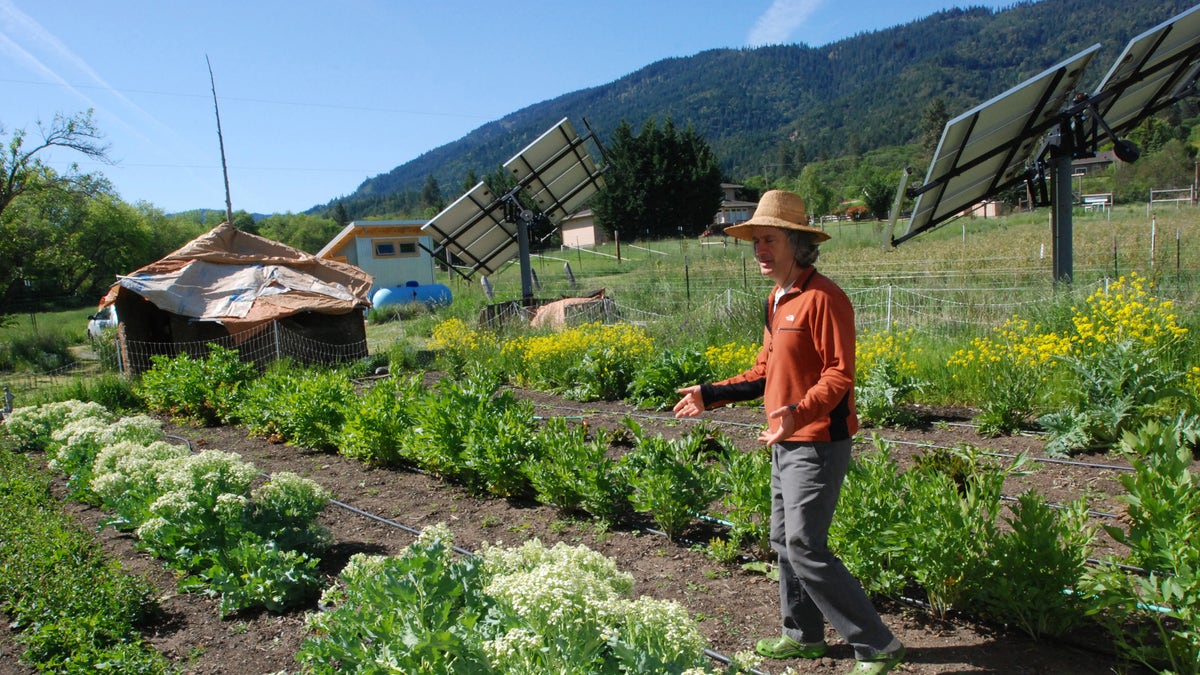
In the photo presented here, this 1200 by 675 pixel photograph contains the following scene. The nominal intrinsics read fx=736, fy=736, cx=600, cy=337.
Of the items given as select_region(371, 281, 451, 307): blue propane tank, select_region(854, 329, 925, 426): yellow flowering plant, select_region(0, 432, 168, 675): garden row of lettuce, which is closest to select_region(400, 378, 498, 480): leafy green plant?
select_region(0, 432, 168, 675): garden row of lettuce

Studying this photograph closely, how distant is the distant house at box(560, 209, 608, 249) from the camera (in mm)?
59031

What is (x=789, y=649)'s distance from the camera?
312cm

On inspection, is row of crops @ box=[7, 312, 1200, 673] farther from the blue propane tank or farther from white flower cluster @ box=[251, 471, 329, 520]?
the blue propane tank

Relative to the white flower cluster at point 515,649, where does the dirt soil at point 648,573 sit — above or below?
below

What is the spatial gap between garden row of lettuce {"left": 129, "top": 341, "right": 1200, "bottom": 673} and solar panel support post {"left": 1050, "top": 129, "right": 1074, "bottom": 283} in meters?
4.39

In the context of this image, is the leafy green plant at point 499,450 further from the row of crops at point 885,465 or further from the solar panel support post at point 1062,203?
the solar panel support post at point 1062,203

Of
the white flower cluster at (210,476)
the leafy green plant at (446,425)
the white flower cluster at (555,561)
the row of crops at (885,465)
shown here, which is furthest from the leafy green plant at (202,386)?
the white flower cluster at (555,561)

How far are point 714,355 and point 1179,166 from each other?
56.2 m

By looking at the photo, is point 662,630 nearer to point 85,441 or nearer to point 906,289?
point 85,441

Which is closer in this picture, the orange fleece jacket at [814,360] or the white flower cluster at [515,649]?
the white flower cluster at [515,649]

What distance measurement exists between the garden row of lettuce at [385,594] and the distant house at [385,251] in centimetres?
3027

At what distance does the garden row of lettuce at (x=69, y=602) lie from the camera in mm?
3375

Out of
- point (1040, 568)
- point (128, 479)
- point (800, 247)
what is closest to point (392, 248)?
point (128, 479)

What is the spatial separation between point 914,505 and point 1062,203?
6.65 m
